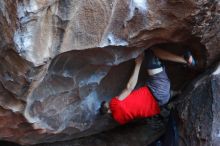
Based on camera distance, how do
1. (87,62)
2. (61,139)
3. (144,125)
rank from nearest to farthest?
(87,62) < (61,139) < (144,125)

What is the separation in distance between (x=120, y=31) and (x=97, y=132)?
96 cm

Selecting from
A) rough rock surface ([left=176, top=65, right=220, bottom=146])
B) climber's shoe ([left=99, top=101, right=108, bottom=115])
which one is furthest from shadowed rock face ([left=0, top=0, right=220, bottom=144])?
rough rock surface ([left=176, top=65, right=220, bottom=146])

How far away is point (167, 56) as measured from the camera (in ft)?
7.41

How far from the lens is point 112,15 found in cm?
173

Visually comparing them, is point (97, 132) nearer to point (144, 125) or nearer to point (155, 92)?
point (144, 125)

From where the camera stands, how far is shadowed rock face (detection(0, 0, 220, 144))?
5.29ft

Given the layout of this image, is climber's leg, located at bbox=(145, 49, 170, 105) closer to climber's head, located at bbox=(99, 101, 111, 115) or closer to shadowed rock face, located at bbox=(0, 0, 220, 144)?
shadowed rock face, located at bbox=(0, 0, 220, 144)

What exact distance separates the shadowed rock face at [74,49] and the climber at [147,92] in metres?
0.08

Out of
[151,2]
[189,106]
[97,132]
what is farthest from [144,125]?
[151,2]

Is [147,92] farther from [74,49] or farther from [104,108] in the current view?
[74,49]

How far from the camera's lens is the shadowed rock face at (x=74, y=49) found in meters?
1.61

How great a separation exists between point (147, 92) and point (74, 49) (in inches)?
26.9

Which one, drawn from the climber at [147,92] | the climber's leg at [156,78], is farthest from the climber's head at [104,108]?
the climber's leg at [156,78]

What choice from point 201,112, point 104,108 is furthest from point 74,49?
point 201,112
